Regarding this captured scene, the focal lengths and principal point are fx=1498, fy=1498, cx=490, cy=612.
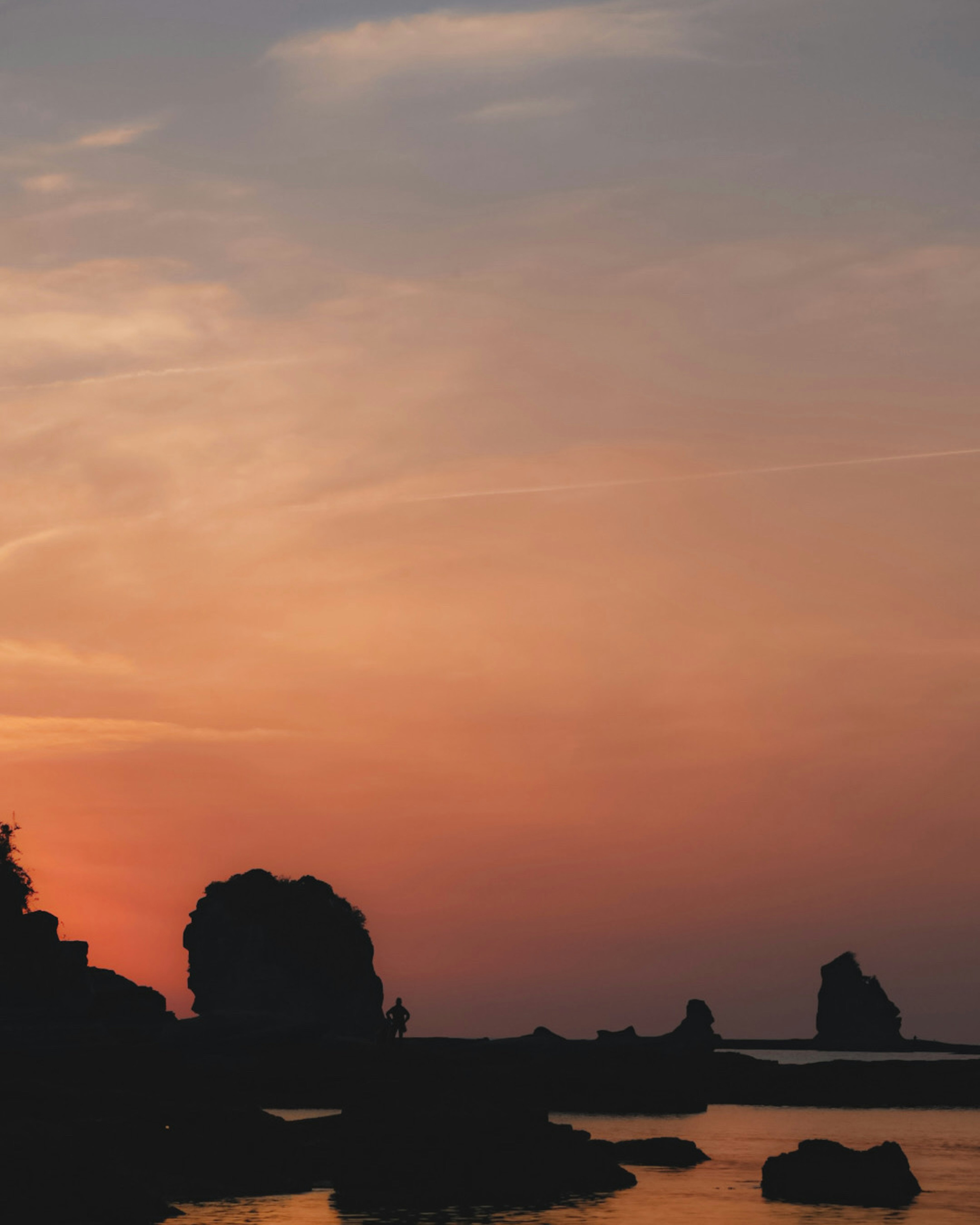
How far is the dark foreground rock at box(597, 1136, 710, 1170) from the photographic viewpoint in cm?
8256

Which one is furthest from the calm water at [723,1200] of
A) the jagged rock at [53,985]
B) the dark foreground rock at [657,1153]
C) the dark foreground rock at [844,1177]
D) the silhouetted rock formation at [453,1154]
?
the jagged rock at [53,985]

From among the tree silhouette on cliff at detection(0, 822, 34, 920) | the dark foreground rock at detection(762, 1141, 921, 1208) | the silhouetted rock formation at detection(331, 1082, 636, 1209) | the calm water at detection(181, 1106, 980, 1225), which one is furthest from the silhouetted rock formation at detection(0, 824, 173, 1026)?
the dark foreground rock at detection(762, 1141, 921, 1208)

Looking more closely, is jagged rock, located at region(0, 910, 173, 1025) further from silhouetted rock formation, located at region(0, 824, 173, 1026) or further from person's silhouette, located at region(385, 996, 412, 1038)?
person's silhouette, located at region(385, 996, 412, 1038)

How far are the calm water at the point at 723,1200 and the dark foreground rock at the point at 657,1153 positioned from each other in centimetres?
98

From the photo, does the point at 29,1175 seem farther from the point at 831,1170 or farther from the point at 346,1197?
the point at 831,1170

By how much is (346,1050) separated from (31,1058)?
4808 centimetres

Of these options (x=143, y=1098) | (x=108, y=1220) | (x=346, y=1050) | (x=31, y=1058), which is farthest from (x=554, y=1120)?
(x=108, y=1220)

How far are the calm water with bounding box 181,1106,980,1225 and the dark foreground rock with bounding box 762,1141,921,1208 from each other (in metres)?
0.83

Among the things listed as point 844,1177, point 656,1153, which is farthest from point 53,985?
point 844,1177

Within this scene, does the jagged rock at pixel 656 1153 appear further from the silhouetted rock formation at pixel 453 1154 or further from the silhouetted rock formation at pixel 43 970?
the silhouetted rock formation at pixel 43 970

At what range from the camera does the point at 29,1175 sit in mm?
52125

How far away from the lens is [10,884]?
125500 mm

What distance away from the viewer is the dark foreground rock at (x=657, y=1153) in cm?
8256

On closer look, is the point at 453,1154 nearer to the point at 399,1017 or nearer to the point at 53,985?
the point at 399,1017
